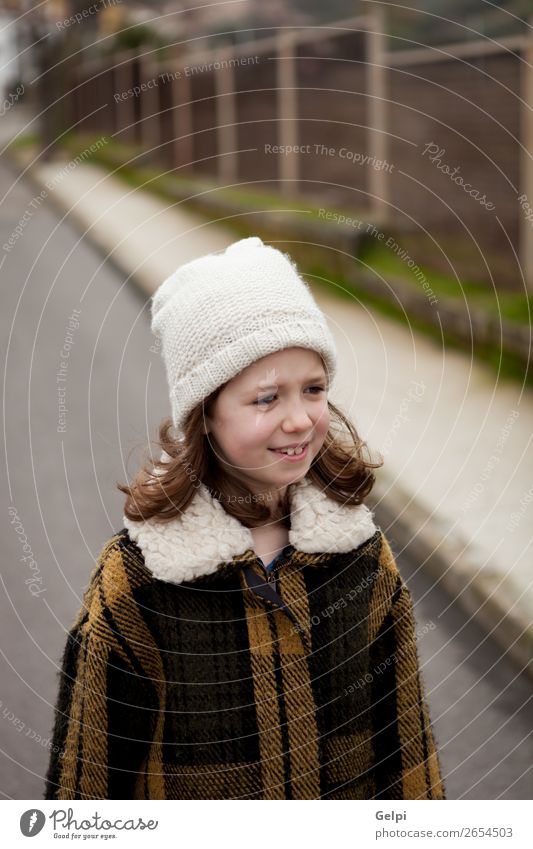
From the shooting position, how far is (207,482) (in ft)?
3.27

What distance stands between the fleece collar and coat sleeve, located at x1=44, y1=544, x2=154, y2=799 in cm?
6

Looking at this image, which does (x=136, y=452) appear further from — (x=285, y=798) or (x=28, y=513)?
(x=285, y=798)

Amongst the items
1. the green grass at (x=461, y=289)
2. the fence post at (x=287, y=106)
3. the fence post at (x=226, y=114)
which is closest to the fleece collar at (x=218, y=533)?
the green grass at (x=461, y=289)

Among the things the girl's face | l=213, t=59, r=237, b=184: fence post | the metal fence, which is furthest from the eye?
l=213, t=59, r=237, b=184: fence post

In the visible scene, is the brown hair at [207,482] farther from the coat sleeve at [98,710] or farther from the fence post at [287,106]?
the fence post at [287,106]

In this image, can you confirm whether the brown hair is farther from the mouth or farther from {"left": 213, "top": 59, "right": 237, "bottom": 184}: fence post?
{"left": 213, "top": 59, "right": 237, "bottom": 184}: fence post

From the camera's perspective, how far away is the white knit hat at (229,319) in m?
0.93

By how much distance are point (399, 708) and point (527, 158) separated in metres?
2.95

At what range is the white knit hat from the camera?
932 millimetres

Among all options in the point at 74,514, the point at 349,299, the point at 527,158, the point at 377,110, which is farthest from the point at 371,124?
the point at 74,514

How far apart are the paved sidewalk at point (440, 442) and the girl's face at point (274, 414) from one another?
0.83 meters
